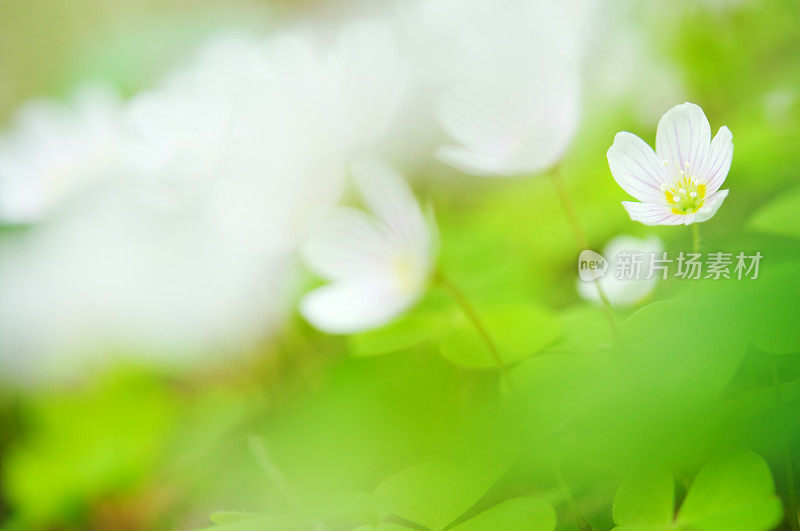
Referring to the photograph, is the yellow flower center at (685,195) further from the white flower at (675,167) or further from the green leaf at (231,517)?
the green leaf at (231,517)

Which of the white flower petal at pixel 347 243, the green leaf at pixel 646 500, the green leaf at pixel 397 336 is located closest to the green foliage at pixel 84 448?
the green leaf at pixel 397 336

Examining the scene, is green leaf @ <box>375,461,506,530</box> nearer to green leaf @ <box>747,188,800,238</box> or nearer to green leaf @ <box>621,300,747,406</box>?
green leaf @ <box>621,300,747,406</box>

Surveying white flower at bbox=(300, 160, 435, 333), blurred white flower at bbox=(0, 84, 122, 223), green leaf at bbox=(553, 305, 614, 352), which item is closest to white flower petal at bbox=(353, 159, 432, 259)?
white flower at bbox=(300, 160, 435, 333)

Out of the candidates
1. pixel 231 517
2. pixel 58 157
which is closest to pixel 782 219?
pixel 231 517

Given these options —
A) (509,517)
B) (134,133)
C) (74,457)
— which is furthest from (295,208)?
(74,457)

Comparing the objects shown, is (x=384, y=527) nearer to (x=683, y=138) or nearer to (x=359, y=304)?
(x=359, y=304)

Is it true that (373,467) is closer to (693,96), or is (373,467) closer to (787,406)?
(787,406)
